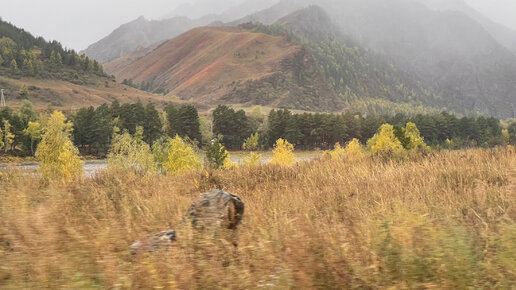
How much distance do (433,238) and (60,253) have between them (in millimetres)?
4104

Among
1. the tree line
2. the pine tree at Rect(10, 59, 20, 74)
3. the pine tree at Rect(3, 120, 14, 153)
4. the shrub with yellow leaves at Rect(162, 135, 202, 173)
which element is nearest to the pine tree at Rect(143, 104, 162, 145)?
the tree line

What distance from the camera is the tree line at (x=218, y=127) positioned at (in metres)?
73.2

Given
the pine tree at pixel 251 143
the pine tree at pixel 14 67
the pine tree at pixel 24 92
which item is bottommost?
the pine tree at pixel 251 143

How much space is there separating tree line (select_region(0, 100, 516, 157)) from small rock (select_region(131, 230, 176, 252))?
68.3 metres

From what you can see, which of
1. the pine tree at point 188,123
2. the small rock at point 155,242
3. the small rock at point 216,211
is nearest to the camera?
the small rock at point 155,242

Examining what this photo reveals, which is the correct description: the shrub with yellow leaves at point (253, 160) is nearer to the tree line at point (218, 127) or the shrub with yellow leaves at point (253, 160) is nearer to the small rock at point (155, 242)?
the small rock at point (155, 242)

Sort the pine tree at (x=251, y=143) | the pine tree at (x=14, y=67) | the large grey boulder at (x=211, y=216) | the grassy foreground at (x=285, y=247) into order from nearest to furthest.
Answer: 1. the grassy foreground at (x=285, y=247)
2. the large grey boulder at (x=211, y=216)
3. the pine tree at (x=251, y=143)
4. the pine tree at (x=14, y=67)

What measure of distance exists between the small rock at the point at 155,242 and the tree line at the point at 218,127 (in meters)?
68.3

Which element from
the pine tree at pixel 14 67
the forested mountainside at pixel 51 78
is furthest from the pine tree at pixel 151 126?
the pine tree at pixel 14 67

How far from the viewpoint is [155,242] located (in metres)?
4.30

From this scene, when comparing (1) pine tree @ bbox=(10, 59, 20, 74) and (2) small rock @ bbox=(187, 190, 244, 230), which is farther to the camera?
(1) pine tree @ bbox=(10, 59, 20, 74)

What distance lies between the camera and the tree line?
2884 inches

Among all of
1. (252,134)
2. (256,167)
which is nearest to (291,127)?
(252,134)

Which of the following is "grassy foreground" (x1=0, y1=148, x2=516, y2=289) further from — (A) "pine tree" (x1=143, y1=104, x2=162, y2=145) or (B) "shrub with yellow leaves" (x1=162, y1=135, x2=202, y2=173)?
(A) "pine tree" (x1=143, y1=104, x2=162, y2=145)
